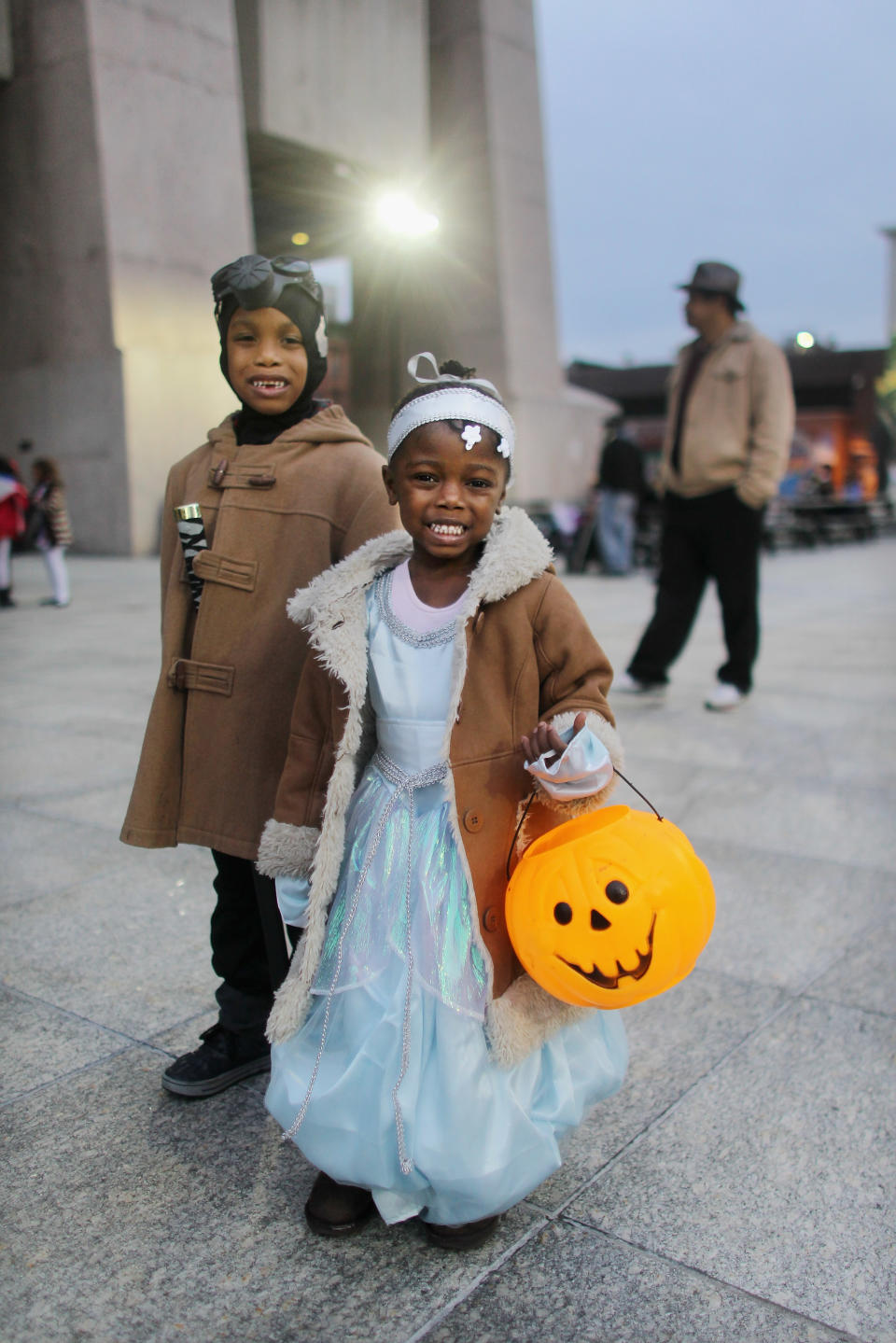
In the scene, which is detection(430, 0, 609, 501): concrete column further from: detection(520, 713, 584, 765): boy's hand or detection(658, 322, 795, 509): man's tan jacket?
detection(520, 713, 584, 765): boy's hand

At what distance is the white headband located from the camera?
203 cm

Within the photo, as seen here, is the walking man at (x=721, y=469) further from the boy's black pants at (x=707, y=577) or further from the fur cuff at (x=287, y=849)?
Result: the fur cuff at (x=287, y=849)

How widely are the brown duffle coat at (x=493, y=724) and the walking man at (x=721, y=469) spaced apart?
14.0ft

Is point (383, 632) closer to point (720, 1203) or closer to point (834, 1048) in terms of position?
point (720, 1203)

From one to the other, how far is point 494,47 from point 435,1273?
66.0ft

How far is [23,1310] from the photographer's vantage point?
1.82m

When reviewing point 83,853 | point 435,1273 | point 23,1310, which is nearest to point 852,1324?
point 435,1273

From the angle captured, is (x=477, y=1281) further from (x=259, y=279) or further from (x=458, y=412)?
(x=259, y=279)

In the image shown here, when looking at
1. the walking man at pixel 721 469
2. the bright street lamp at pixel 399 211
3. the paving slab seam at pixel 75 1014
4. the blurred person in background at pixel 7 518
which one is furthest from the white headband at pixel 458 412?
the bright street lamp at pixel 399 211

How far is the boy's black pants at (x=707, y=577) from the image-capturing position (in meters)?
6.18

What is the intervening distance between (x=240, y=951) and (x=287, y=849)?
553 millimetres

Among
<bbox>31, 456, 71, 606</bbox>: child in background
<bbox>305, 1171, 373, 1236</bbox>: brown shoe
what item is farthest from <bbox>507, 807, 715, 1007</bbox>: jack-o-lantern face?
<bbox>31, 456, 71, 606</bbox>: child in background

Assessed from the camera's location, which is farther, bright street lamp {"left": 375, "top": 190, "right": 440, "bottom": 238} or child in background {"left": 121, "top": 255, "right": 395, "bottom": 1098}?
bright street lamp {"left": 375, "top": 190, "right": 440, "bottom": 238}

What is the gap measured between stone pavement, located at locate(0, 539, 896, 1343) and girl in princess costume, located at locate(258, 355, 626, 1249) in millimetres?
155
